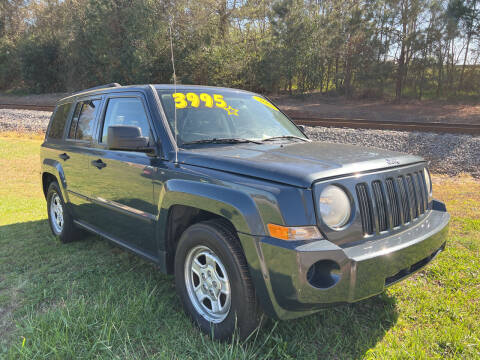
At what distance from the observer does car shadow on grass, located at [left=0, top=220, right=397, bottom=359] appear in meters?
2.57

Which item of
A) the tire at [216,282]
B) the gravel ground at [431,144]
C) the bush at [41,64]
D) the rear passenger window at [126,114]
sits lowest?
the gravel ground at [431,144]

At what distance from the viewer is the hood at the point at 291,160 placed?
2361 mm

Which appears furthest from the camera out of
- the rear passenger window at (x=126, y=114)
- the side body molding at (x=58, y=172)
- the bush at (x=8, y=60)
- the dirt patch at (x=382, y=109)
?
the bush at (x=8, y=60)

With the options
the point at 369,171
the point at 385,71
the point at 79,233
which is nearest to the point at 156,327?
the point at 369,171

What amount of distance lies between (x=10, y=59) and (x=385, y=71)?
131ft

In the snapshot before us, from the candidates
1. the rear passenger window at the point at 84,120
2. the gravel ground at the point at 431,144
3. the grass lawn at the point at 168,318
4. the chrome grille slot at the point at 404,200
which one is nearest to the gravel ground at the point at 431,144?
the gravel ground at the point at 431,144

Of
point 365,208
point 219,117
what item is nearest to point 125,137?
point 219,117

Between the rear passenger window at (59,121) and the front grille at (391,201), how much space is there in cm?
384

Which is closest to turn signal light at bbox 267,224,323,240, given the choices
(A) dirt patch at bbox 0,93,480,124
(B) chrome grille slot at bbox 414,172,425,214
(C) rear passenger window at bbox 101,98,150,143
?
(B) chrome grille slot at bbox 414,172,425,214

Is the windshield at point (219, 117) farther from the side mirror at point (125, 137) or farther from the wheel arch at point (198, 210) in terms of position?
the wheel arch at point (198, 210)

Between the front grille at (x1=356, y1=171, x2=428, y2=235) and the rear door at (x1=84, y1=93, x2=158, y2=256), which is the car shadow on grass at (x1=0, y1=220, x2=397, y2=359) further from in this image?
the front grille at (x1=356, y1=171, x2=428, y2=235)

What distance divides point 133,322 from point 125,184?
1208 mm

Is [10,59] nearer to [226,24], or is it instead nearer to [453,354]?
[226,24]

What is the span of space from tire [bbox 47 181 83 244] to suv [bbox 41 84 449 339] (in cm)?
80
